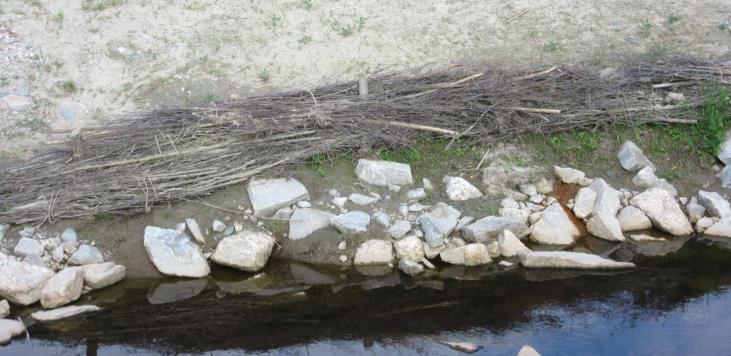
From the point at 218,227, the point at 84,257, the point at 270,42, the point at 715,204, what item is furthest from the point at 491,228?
the point at 270,42

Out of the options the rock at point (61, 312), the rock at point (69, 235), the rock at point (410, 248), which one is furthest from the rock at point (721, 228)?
the rock at point (69, 235)

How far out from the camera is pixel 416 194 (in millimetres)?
8789

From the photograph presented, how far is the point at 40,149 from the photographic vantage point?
9391mm

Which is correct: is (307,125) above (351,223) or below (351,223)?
above

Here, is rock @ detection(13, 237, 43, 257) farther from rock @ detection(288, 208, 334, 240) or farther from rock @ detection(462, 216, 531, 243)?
rock @ detection(462, 216, 531, 243)

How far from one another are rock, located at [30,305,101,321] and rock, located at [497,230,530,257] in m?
4.55

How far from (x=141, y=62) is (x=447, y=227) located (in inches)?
223

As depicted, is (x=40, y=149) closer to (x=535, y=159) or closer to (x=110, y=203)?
(x=110, y=203)

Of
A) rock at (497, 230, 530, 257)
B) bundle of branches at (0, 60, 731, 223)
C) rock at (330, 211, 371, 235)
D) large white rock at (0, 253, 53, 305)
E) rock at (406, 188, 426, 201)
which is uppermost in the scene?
bundle of branches at (0, 60, 731, 223)

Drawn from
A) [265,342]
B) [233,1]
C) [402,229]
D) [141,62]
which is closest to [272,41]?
[233,1]

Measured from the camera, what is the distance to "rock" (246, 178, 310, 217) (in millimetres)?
8445

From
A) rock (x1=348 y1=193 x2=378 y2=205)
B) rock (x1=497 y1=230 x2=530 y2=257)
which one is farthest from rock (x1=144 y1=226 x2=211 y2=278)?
rock (x1=497 y1=230 x2=530 y2=257)

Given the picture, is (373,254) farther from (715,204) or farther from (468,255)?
(715,204)

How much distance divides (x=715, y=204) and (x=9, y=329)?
27.2 feet
